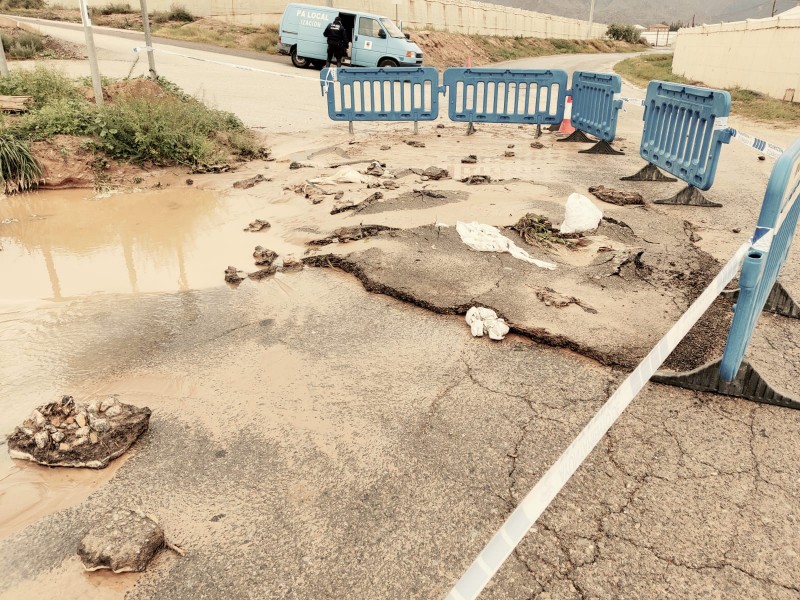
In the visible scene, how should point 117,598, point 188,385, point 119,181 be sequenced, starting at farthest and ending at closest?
point 119,181
point 188,385
point 117,598

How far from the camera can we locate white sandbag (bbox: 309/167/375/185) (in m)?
7.43

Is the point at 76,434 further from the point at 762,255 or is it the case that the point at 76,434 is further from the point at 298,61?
the point at 298,61

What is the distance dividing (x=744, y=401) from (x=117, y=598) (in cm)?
316

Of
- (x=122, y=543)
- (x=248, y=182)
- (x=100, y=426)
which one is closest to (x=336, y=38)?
(x=248, y=182)

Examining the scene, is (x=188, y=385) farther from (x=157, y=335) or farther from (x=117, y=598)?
(x=117, y=598)

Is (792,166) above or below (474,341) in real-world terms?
above

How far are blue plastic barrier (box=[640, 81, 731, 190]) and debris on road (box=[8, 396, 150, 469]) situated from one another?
20.2 feet

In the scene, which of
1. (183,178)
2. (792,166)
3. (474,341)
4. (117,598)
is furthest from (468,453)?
(183,178)

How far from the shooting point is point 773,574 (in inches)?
83.3

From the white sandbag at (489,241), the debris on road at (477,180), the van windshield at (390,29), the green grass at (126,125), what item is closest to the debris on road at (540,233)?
the white sandbag at (489,241)

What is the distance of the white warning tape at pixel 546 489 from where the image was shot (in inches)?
57.7

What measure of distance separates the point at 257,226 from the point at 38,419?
3.46 meters

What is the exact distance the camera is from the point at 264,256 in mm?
5082

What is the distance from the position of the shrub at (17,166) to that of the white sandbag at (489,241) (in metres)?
5.84
